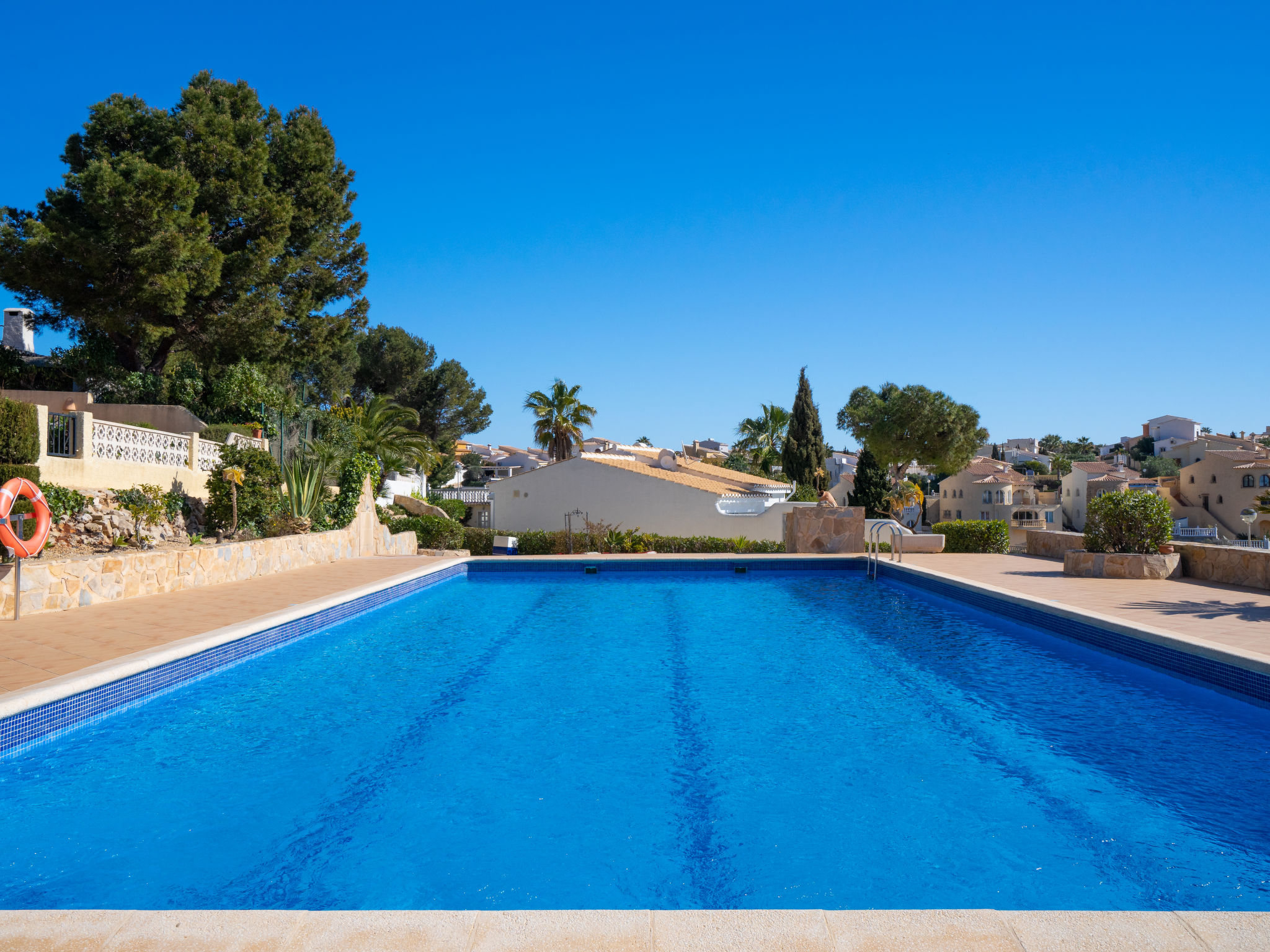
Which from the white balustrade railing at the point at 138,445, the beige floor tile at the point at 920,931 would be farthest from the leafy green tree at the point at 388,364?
the beige floor tile at the point at 920,931

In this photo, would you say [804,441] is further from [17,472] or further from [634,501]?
[17,472]

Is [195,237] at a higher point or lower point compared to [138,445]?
higher

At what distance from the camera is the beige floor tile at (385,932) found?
2.43 meters

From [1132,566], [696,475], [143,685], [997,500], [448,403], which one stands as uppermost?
[448,403]

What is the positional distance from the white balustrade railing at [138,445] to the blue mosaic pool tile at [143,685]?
23.9 ft

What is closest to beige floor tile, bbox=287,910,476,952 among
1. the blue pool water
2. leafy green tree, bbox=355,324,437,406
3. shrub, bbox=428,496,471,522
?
the blue pool water

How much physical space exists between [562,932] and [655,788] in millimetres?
2338

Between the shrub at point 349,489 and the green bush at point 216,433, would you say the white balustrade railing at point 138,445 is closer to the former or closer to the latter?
the green bush at point 216,433

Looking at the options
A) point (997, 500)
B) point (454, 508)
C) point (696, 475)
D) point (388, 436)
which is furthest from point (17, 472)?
point (997, 500)

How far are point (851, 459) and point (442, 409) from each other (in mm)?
59895

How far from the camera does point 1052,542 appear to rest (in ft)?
54.0

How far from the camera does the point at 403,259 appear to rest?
1137 inches

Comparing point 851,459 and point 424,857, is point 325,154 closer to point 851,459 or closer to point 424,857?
point 424,857

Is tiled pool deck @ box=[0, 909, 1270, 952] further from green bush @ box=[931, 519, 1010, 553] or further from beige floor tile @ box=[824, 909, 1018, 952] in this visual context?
green bush @ box=[931, 519, 1010, 553]
